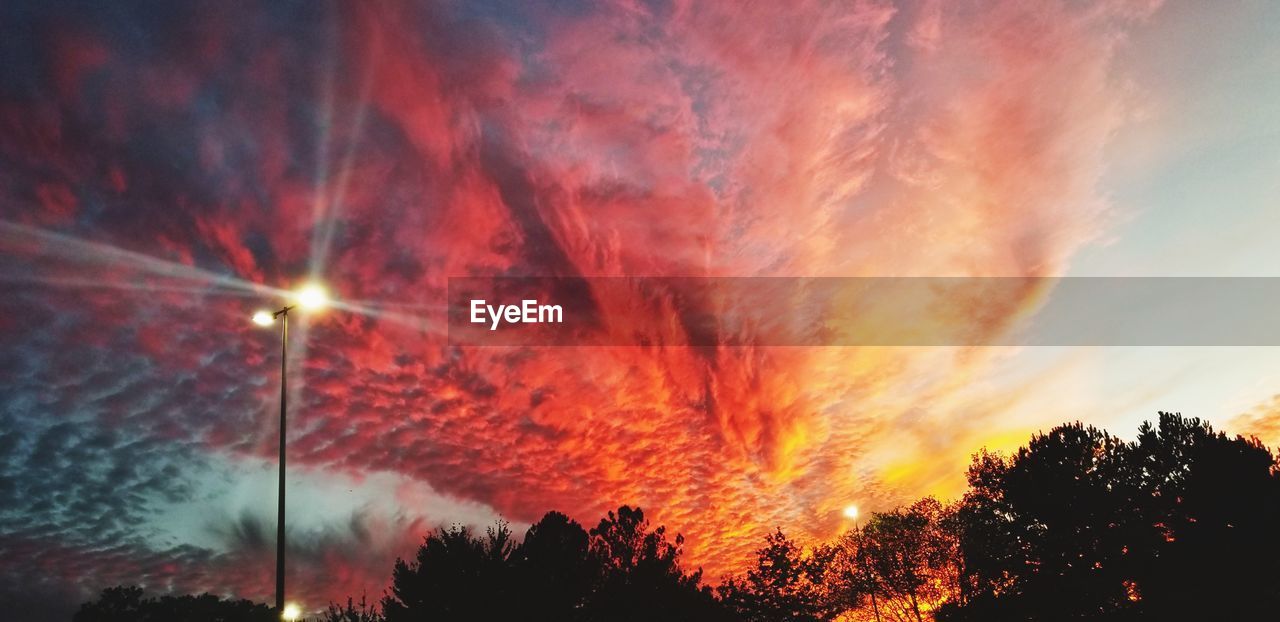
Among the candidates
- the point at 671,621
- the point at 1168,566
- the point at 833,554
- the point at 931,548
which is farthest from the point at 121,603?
the point at 1168,566

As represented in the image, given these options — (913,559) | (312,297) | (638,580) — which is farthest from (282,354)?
(913,559)

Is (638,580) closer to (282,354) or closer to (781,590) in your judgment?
Result: (781,590)

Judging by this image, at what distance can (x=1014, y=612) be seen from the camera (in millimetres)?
32812

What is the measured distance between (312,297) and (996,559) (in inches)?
1598

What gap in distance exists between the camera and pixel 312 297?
13.0m

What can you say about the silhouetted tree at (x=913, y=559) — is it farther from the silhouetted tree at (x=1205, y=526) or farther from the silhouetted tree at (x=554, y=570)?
the silhouetted tree at (x=554, y=570)

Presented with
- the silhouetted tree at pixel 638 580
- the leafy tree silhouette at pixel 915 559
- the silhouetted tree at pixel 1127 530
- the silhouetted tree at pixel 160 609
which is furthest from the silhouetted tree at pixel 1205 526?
the silhouetted tree at pixel 160 609

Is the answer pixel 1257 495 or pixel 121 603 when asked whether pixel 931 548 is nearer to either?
pixel 1257 495

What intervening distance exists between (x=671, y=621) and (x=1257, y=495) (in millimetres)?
35244

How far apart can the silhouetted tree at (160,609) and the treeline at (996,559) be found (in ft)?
211

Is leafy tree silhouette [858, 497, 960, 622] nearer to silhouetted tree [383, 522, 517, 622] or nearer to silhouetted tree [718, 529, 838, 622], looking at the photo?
silhouetted tree [718, 529, 838, 622]

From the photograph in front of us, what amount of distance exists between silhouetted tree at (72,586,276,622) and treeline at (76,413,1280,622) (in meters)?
64.2

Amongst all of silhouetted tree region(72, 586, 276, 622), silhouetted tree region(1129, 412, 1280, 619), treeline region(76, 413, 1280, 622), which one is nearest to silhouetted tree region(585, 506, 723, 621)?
treeline region(76, 413, 1280, 622)

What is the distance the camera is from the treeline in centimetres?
2823
